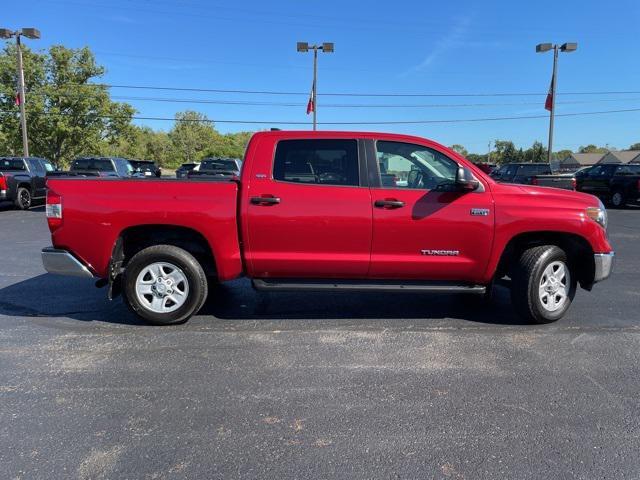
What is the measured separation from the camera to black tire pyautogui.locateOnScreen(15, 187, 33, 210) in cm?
1559

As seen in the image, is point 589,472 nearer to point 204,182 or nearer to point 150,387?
point 150,387

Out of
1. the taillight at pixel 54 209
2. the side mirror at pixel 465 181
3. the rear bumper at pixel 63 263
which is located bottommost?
the rear bumper at pixel 63 263

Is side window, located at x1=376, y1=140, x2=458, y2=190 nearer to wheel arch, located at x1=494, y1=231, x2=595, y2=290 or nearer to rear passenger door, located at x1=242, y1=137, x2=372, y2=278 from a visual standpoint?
rear passenger door, located at x1=242, y1=137, x2=372, y2=278

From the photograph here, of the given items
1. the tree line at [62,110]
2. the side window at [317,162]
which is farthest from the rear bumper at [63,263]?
the tree line at [62,110]

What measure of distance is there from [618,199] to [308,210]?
17.7 metres

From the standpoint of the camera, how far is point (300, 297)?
235 inches

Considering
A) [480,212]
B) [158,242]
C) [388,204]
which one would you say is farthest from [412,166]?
[158,242]

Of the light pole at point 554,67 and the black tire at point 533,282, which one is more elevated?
the light pole at point 554,67

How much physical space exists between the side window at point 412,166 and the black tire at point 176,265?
6.66ft

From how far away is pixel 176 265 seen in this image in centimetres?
472

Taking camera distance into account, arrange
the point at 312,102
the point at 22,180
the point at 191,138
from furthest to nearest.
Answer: the point at 191,138
the point at 312,102
the point at 22,180

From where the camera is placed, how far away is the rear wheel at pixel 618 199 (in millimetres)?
18047

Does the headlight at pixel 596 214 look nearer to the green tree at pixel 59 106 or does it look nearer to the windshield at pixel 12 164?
the windshield at pixel 12 164

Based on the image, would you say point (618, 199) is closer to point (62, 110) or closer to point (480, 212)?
point (480, 212)
